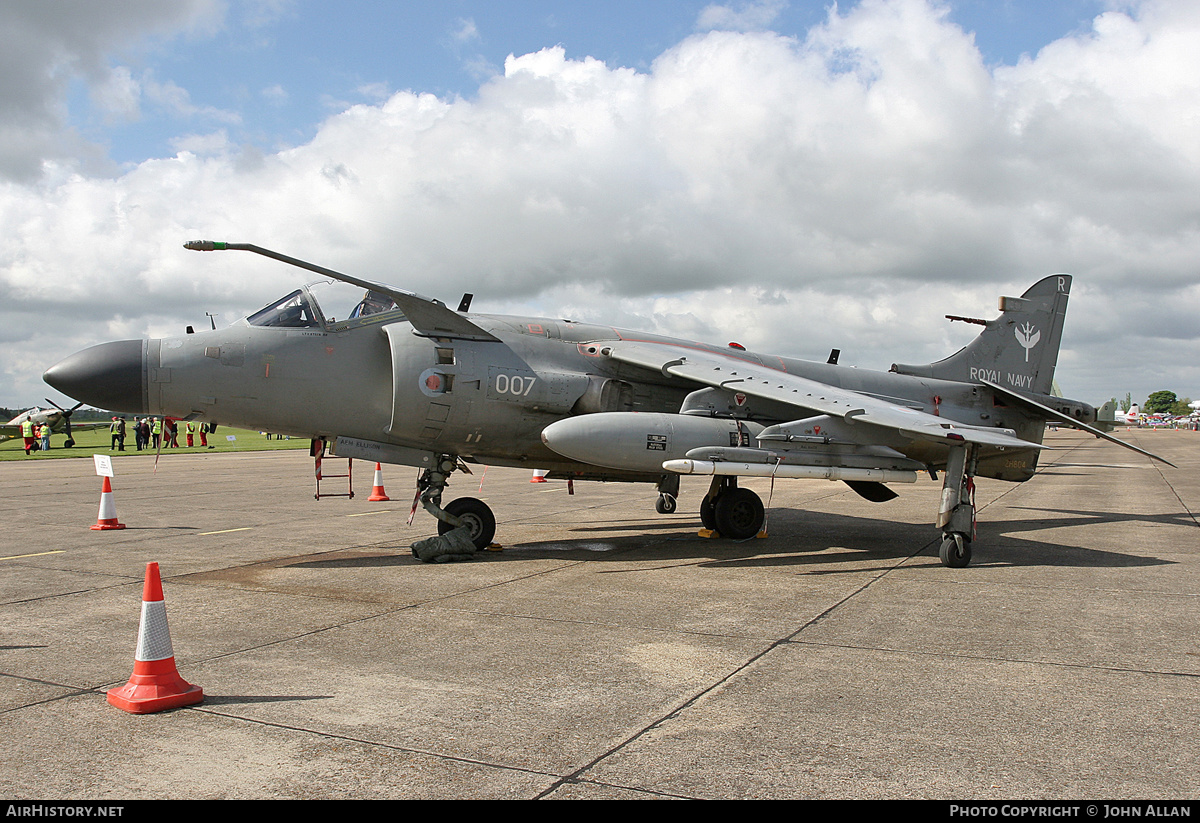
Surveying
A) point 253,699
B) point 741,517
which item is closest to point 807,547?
point 741,517

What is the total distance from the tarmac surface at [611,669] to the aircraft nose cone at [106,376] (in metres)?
1.80

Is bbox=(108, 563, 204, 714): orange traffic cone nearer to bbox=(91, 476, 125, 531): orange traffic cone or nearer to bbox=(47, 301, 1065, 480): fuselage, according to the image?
bbox=(47, 301, 1065, 480): fuselage

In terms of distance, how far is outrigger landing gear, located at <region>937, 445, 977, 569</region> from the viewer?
31.0 feet

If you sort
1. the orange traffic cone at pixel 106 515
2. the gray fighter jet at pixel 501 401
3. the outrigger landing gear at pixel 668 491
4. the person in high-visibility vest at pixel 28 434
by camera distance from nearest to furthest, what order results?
1. the gray fighter jet at pixel 501 401
2. the outrigger landing gear at pixel 668 491
3. the orange traffic cone at pixel 106 515
4. the person in high-visibility vest at pixel 28 434

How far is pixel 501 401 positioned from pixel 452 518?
1.50 meters

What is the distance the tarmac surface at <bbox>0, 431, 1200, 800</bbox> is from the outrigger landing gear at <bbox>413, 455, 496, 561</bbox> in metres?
0.34

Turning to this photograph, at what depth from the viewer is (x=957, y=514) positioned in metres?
9.51

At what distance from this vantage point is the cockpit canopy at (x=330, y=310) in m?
9.55

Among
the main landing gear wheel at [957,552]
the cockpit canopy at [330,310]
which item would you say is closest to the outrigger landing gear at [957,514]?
the main landing gear wheel at [957,552]

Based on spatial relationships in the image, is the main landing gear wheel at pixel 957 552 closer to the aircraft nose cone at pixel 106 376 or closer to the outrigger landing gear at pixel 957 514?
the outrigger landing gear at pixel 957 514

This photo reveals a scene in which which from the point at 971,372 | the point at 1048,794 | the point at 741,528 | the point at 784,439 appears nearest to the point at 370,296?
the point at 784,439

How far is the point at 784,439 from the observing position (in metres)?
9.60

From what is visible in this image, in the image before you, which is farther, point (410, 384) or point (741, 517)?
point (741, 517)

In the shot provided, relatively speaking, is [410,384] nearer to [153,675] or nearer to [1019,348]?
[153,675]
